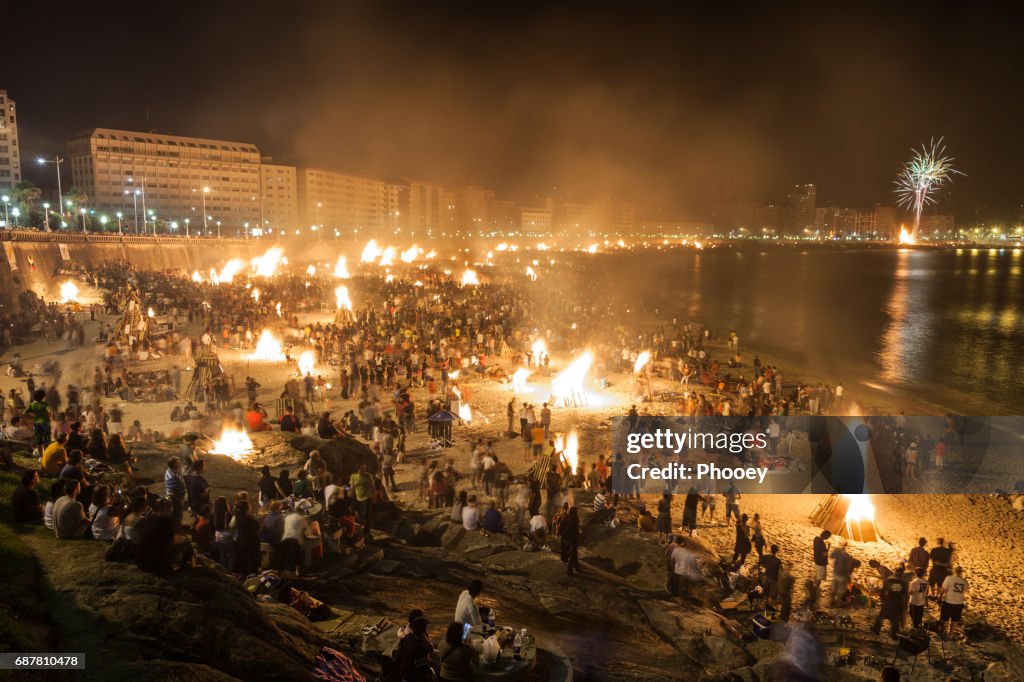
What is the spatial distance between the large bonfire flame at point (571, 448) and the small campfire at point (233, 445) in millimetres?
6957

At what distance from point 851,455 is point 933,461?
17.0ft

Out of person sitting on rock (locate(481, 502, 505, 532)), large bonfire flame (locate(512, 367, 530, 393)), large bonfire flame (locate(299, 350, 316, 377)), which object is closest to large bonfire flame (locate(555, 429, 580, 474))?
person sitting on rock (locate(481, 502, 505, 532))

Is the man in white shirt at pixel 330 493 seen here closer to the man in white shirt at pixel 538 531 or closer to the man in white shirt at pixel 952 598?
the man in white shirt at pixel 538 531

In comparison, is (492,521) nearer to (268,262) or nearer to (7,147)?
(268,262)

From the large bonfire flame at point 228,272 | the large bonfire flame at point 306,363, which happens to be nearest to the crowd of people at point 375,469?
the large bonfire flame at point 306,363

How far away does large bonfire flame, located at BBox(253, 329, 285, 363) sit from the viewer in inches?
1121

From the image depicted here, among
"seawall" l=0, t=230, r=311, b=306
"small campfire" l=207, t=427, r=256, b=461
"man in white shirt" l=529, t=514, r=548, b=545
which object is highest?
"seawall" l=0, t=230, r=311, b=306

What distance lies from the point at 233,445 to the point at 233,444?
6cm

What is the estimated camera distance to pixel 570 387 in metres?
23.9

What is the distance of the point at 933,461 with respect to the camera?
1867cm

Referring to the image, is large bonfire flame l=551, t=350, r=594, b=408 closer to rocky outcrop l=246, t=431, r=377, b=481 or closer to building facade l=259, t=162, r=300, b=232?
rocky outcrop l=246, t=431, r=377, b=481

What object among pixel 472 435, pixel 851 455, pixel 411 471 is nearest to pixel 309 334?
pixel 472 435

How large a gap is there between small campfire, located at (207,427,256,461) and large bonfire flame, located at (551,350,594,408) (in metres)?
11.0

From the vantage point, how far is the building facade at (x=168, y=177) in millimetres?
106438
